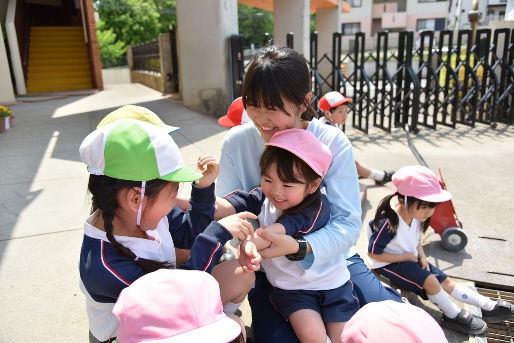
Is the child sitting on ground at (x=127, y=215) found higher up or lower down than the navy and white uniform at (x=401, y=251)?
higher up

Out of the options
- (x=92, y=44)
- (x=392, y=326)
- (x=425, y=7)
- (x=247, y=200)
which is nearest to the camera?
(x=392, y=326)

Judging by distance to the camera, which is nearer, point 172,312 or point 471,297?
point 172,312

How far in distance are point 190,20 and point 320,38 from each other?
28.5ft

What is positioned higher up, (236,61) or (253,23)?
(253,23)

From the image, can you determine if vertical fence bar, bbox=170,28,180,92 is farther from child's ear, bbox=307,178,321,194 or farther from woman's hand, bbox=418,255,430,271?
child's ear, bbox=307,178,321,194

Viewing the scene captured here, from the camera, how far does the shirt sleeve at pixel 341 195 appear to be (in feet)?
5.80

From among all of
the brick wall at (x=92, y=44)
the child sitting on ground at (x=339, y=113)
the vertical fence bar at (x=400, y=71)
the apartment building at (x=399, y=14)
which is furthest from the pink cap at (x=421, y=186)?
the apartment building at (x=399, y=14)

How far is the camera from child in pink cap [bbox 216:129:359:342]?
Result: 65.7 inches

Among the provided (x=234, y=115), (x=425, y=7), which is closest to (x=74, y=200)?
(x=234, y=115)

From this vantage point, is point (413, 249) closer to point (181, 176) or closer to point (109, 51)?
point (181, 176)

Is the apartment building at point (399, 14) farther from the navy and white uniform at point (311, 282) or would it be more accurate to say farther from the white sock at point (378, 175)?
the navy and white uniform at point (311, 282)

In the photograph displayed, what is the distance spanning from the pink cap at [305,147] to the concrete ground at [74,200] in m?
0.97

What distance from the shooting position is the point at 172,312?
107 centimetres

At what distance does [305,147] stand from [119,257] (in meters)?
0.84
